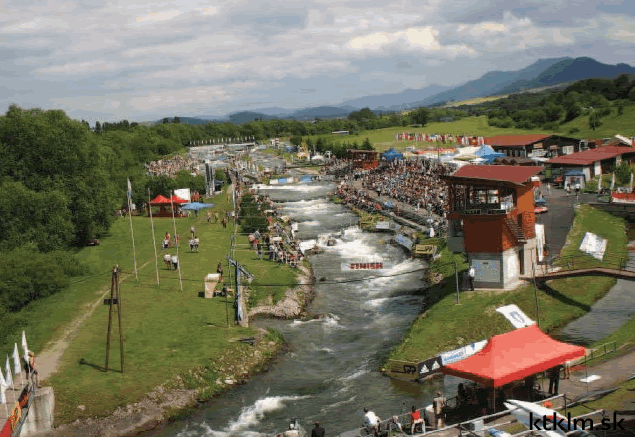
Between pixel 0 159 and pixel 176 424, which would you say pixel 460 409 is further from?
pixel 0 159

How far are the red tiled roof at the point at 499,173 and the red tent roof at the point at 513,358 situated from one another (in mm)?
18783

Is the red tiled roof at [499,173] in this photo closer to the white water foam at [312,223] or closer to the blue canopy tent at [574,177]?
the blue canopy tent at [574,177]

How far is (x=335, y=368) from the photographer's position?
37.2 m

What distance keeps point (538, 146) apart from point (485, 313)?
77.9 meters

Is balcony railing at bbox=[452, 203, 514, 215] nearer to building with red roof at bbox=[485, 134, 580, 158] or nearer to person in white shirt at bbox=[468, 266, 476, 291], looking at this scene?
person in white shirt at bbox=[468, 266, 476, 291]

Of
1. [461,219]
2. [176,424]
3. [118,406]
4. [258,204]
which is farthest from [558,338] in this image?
[258,204]

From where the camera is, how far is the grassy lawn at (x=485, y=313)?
36.7 metres

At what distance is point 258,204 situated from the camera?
8962 centimetres

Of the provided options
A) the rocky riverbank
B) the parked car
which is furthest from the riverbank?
the parked car

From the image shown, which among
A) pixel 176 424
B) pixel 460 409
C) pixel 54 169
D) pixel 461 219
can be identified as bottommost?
pixel 176 424

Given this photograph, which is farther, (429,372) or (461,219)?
(461,219)

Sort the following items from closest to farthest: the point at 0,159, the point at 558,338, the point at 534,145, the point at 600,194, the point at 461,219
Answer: the point at 558,338 < the point at 461,219 < the point at 0,159 < the point at 600,194 < the point at 534,145

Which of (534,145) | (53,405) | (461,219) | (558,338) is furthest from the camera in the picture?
(534,145)

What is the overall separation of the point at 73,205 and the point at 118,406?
1391 inches
